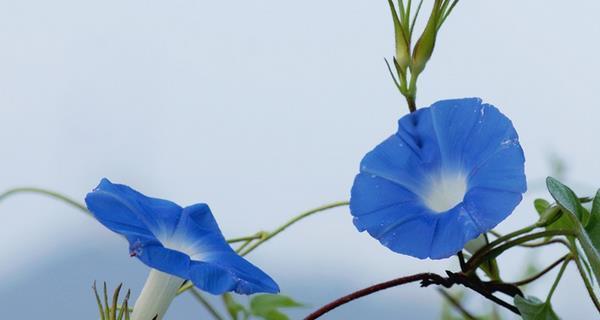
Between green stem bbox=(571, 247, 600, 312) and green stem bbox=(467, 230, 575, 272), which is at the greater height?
green stem bbox=(467, 230, 575, 272)

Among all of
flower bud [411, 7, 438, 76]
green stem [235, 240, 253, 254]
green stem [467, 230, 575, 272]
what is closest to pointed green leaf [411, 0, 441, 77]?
flower bud [411, 7, 438, 76]

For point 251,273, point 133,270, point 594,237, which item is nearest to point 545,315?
point 594,237

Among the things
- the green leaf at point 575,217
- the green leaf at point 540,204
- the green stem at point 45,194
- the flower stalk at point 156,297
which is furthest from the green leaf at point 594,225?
the green stem at point 45,194

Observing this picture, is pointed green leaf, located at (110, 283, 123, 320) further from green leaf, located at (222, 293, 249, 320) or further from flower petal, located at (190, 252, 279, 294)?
green leaf, located at (222, 293, 249, 320)

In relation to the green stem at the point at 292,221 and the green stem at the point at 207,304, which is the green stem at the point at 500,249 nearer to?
the green stem at the point at 292,221

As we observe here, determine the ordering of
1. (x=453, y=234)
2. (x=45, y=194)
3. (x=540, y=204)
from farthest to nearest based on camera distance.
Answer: (x=45, y=194), (x=540, y=204), (x=453, y=234)

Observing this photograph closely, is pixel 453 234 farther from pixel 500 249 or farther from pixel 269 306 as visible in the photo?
pixel 269 306

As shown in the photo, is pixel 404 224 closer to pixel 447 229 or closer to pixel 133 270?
pixel 447 229

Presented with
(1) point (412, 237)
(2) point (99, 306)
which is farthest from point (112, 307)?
(1) point (412, 237)
